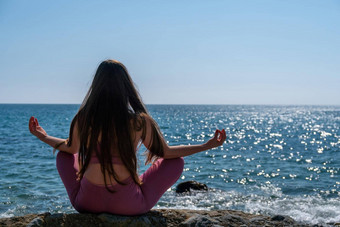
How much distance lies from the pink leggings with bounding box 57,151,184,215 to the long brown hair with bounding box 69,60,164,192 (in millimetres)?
147

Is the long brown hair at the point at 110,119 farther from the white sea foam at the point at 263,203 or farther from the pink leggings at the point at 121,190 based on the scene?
the white sea foam at the point at 263,203

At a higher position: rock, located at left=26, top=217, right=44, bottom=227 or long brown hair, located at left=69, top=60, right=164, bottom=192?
Result: long brown hair, located at left=69, top=60, right=164, bottom=192

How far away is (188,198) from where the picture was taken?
10398 mm

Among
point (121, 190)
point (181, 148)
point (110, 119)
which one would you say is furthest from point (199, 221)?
point (110, 119)

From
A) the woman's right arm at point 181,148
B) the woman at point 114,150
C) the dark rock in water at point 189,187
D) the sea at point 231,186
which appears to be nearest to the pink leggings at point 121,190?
the woman at point 114,150

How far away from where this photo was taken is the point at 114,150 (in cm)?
322

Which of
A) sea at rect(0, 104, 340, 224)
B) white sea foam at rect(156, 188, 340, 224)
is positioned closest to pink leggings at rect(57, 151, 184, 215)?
sea at rect(0, 104, 340, 224)

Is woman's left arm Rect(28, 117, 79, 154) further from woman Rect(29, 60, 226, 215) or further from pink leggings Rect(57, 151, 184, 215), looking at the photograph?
pink leggings Rect(57, 151, 184, 215)

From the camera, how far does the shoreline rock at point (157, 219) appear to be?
3.40 meters

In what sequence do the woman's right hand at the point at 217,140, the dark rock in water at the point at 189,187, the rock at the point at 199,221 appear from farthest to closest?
the dark rock in water at the point at 189,187
the rock at the point at 199,221
the woman's right hand at the point at 217,140

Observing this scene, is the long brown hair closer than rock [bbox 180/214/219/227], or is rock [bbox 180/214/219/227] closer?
the long brown hair

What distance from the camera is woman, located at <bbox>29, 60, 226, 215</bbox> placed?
124 inches

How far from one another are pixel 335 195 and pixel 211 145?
913 cm

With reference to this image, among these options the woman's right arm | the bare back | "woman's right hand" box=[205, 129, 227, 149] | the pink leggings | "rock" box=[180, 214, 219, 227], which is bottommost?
"rock" box=[180, 214, 219, 227]
